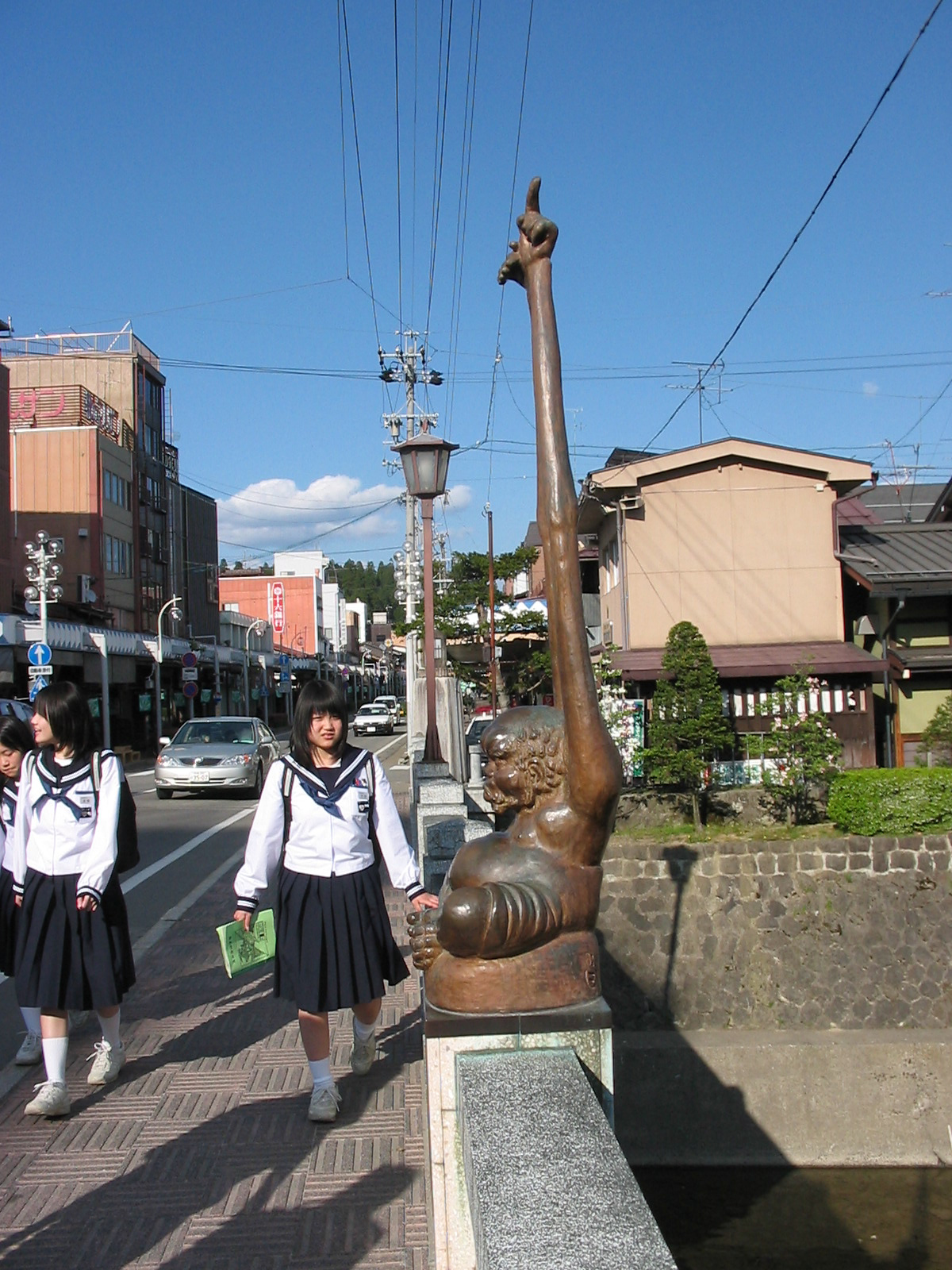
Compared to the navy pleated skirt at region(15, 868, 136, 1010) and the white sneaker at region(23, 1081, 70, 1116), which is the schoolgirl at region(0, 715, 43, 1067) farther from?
the white sneaker at region(23, 1081, 70, 1116)

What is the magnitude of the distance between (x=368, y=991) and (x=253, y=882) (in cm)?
69

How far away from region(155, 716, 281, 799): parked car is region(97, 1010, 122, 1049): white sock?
14.0 m

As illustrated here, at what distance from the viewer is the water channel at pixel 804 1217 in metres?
7.02

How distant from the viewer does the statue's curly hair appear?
298cm

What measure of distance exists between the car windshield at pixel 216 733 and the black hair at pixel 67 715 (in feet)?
52.3

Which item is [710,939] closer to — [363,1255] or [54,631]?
[363,1255]

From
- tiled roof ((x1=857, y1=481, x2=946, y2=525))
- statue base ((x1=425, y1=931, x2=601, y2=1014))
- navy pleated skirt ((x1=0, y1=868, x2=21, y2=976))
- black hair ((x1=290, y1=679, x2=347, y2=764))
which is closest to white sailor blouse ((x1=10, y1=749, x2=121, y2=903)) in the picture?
navy pleated skirt ((x1=0, y1=868, x2=21, y2=976))

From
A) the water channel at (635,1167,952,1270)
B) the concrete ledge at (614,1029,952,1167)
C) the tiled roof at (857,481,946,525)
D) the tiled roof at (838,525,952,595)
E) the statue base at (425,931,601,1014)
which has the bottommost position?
the water channel at (635,1167,952,1270)

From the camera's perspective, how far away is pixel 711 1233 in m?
7.41

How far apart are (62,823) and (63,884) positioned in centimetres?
28

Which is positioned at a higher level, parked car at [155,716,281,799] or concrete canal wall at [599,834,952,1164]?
parked car at [155,716,281,799]


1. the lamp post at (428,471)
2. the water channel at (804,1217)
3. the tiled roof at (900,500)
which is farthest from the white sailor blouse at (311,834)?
the tiled roof at (900,500)

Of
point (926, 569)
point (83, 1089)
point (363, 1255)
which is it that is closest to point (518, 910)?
point (363, 1255)

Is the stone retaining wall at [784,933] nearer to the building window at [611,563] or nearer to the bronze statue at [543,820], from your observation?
the bronze statue at [543,820]
